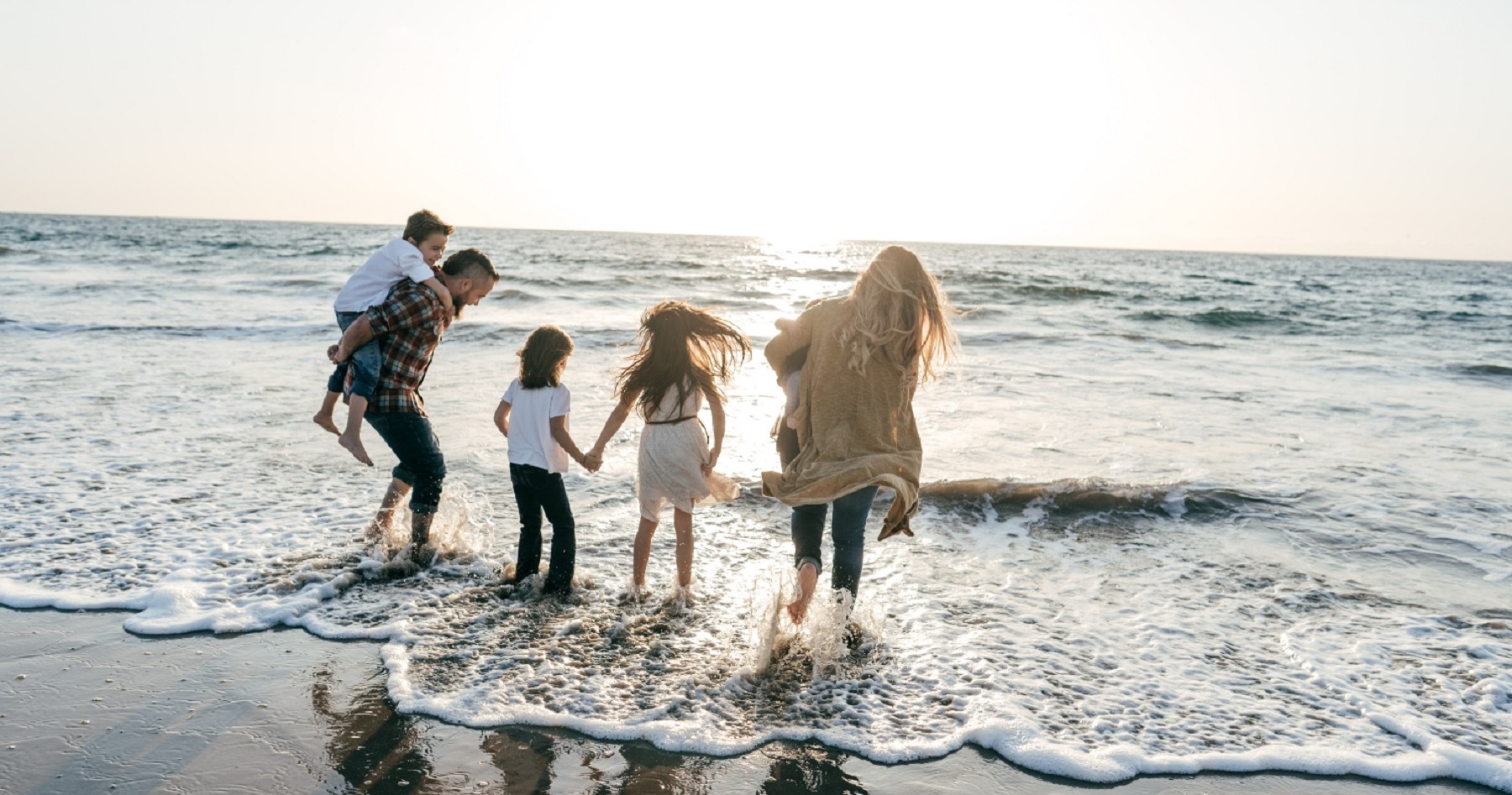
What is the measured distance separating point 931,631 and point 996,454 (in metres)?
4.11

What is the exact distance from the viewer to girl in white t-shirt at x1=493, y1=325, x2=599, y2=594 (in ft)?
15.0

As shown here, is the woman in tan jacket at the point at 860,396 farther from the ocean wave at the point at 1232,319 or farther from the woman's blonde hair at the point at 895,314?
the ocean wave at the point at 1232,319

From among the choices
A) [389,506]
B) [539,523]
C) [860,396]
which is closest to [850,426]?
[860,396]

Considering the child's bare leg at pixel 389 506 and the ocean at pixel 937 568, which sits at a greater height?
the child's bare leg at pixel 389 506

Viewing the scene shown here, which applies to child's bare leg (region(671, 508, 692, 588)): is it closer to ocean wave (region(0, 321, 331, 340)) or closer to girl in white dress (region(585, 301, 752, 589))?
girl in white dress (region(585, 301, 752, 589))

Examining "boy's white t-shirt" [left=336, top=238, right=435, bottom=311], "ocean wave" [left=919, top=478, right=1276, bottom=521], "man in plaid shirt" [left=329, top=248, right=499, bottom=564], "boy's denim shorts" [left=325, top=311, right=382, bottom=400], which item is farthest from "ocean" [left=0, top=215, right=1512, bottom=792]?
"boy's white t-shirt" [left=336, top=238, right=435, bottom=311]

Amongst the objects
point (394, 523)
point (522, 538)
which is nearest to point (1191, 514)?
point (522, 538)

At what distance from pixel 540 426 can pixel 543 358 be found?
35 cm

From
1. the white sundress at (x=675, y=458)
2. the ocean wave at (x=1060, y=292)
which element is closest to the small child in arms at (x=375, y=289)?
the white sundress at (x=675, y=458)

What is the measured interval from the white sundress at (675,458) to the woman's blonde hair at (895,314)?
3.37 ft

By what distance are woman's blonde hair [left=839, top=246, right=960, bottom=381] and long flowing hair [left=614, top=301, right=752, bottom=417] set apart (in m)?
0.73

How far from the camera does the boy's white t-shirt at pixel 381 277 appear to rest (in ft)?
15.4

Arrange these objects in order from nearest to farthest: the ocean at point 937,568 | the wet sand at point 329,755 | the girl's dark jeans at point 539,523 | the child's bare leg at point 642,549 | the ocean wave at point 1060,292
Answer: the wet sand at point 329,755 → the ocean at point 937,568 → the girl's dark jeans at point 539,523 → the child's bare leg at point 642,549 → the ocean wave at point 1060,292

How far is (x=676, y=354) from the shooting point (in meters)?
4.49
